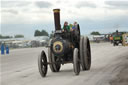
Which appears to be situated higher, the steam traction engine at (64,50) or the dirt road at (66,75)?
the steam traction engine at (64,50)

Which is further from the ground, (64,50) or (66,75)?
(64,50)

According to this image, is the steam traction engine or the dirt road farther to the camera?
the steam traction engine

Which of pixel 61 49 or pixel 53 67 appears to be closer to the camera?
pixel 61 49

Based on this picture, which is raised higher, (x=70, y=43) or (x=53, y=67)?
(x=70, y=43)

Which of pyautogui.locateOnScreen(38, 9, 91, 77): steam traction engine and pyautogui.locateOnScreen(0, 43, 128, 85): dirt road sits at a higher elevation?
pyautogui.locateOnScreen(38, 9, 91, 77): steam traction engine

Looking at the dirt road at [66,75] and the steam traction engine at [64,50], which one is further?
the steam traction engine at [64,50]

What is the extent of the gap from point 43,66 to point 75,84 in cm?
323

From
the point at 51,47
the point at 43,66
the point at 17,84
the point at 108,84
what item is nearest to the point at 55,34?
the point at 51,47

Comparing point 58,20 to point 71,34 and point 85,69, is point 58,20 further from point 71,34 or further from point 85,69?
point 85,69

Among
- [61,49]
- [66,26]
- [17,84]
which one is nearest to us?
[17,84]

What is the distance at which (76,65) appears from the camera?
10.7 m

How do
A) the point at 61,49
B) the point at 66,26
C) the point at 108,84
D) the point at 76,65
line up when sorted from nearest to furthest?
the point at 108,84
the point at 76,65
the point at 61,49
the point at 66,26

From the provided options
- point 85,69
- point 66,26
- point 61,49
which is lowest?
point 85,69

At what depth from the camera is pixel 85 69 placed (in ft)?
41.5
